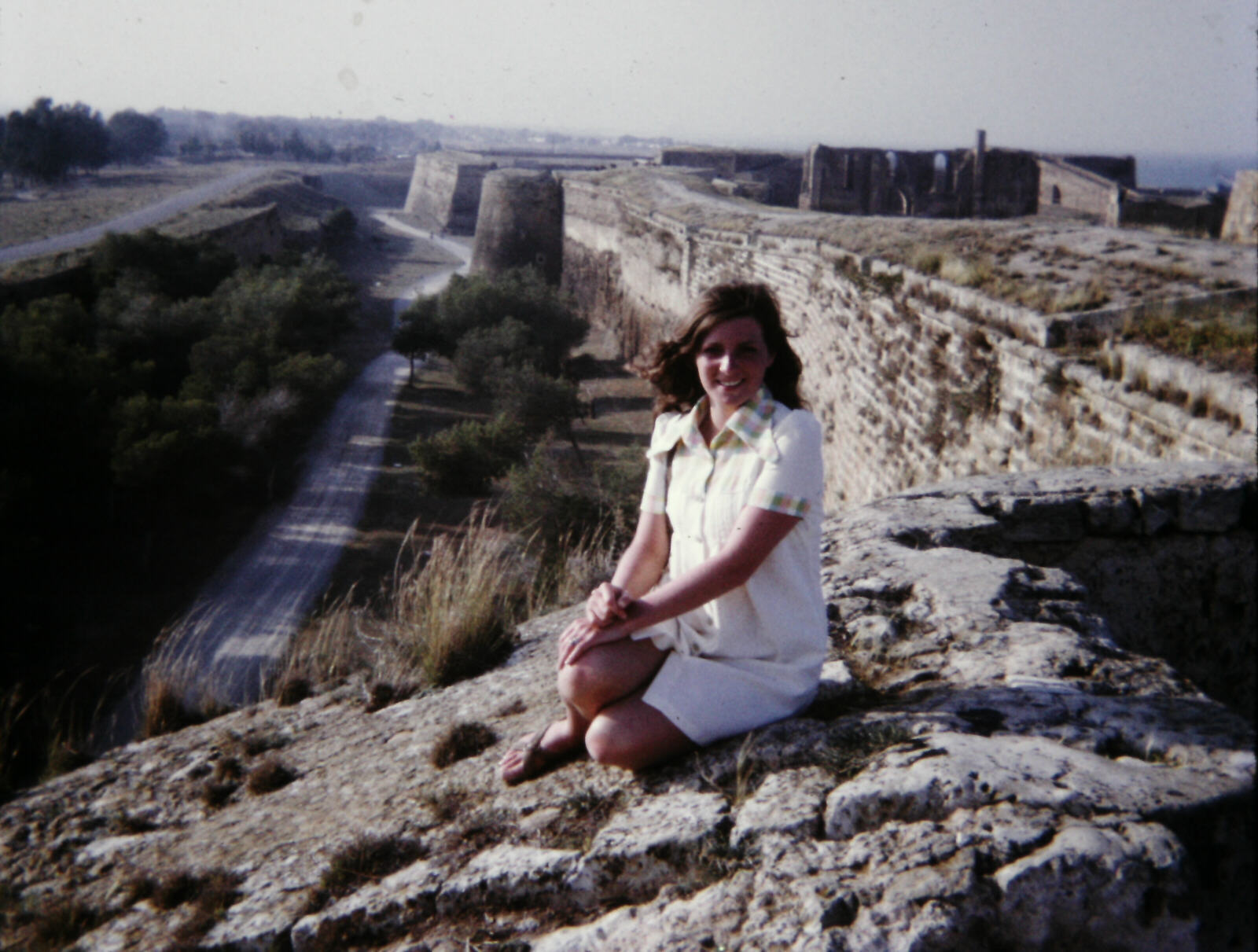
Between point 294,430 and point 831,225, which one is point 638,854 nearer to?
point 831,225

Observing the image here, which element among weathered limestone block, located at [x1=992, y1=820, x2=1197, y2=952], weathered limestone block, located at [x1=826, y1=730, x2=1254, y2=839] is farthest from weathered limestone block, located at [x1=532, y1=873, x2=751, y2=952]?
weathered limestone block, located at [x1=992, y1=820, x2=1197, y2=952]

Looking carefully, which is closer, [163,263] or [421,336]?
[163,263]

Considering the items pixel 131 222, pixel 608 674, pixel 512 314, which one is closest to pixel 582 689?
pixel 608 674

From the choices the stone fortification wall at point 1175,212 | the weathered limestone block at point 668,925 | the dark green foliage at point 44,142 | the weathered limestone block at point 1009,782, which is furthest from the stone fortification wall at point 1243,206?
the dark green foliage at point 44,142

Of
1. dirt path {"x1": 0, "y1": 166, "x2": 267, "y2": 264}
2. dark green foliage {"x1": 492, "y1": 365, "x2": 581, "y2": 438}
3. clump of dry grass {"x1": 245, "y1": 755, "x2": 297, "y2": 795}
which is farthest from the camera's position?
dirt path {"x1": 0, "y1": 166, "x2": 267, "y2": 264}

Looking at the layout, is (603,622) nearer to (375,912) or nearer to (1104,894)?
(375,912)

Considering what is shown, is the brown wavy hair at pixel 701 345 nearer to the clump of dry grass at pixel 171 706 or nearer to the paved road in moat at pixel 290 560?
the clump of dry grass at pixel 171 706

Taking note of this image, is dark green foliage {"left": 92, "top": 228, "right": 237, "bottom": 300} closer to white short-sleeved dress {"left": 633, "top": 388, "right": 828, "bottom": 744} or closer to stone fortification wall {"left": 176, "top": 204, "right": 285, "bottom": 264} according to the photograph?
stone fortification wall {"left": 176, "top": 204, "right": 285, "bottom": 264}
